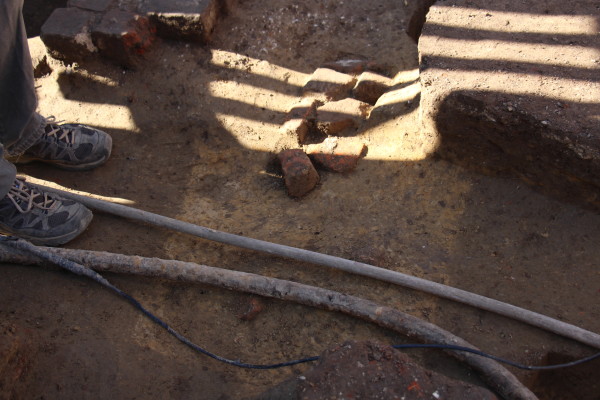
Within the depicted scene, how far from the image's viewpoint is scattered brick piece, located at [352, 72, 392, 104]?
322 cm

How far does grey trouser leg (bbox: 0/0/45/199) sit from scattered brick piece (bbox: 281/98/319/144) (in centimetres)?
136

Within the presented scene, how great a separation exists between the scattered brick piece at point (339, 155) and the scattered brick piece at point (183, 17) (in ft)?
3.63

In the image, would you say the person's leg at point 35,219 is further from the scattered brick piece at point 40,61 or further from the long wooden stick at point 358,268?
the scattered brick piece at point 40,61

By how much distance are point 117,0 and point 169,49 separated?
0.46m

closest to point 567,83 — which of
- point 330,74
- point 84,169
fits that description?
point 330,74

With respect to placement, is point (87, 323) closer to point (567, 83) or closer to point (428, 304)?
point (428, 304)

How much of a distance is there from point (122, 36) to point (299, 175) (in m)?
1.44

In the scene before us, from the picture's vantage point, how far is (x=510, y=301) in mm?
2234

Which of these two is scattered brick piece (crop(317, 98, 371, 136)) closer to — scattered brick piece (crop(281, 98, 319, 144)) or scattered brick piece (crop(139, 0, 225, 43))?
scattered brick piece (crop(281, 98, 319, 144))

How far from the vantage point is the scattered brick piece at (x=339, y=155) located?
2893mm

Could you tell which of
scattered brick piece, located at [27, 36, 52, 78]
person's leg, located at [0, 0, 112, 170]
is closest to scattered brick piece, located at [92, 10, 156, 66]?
scattered brick piece, located at [27, 36, 52, 78]

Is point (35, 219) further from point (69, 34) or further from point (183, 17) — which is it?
point (183, 17)

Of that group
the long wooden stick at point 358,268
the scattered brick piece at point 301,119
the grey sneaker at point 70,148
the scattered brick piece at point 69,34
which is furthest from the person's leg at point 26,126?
the scattered brick piece at point 301,119

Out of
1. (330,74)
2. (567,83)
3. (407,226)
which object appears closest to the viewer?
(567,83)
